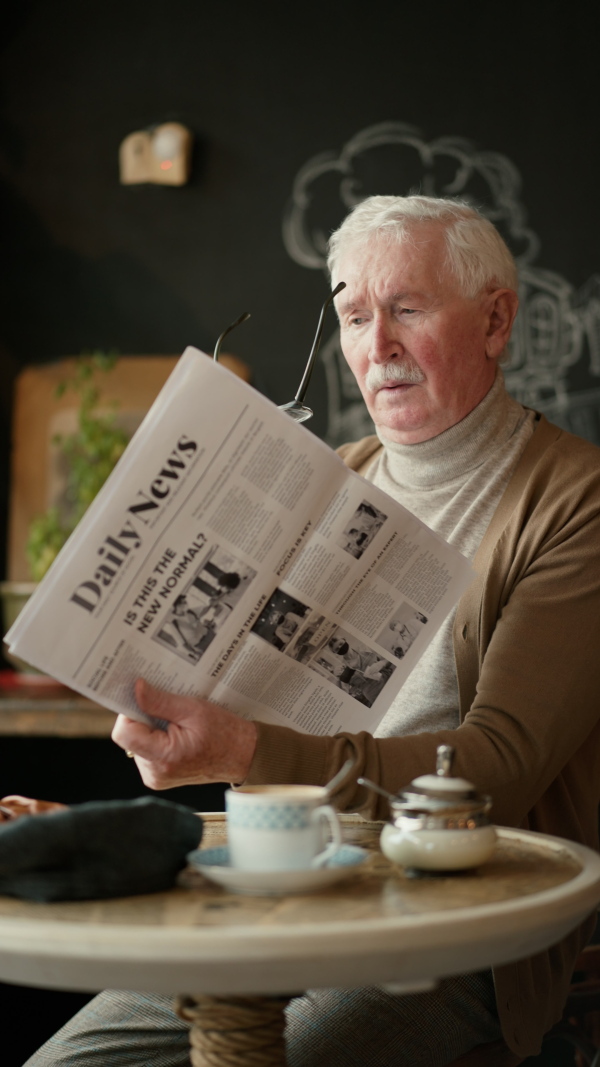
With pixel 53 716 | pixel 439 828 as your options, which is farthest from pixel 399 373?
pixel 53 716

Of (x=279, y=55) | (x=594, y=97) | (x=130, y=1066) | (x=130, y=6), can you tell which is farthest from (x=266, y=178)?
(x=130, y=1066)

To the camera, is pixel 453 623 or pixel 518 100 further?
pixel 518 100

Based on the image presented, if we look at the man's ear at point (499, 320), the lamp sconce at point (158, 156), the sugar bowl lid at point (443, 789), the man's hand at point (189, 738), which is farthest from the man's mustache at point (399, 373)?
the lamp sconce at point (158, 156)

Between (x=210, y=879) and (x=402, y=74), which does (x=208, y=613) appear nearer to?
(x=210, y=879)

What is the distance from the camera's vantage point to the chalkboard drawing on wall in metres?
2.67

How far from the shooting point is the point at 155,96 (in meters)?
2.89

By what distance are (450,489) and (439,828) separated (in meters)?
0.76

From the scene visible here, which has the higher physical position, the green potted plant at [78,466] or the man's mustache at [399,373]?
the man's mustache at [399,373]

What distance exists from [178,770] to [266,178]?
2136mm

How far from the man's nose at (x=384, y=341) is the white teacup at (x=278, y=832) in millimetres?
865

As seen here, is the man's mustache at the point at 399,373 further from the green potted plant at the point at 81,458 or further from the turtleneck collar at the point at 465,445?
the green potted plant at the point at 81,458

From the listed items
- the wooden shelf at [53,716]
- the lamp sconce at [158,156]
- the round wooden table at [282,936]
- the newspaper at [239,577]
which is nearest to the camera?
the round wooden table at [282,936]

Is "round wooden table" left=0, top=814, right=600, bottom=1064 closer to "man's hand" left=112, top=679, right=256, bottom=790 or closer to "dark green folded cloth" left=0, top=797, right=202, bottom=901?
"dark green folded cloth" left=0, top=797, right=202, bottom=901

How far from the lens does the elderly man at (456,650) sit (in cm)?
114
